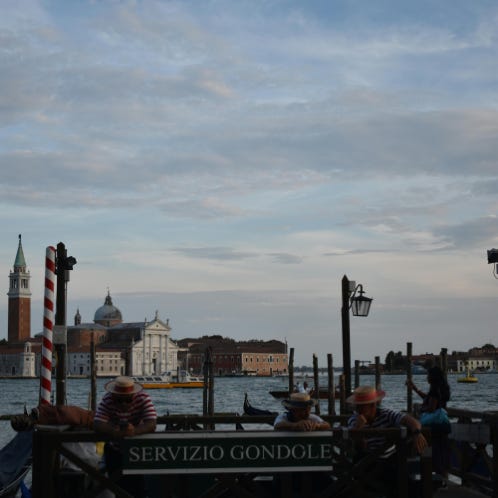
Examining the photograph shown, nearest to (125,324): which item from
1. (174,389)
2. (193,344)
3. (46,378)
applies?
(193,344)

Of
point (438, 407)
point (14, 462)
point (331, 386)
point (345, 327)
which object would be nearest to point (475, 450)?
point (438, 407)

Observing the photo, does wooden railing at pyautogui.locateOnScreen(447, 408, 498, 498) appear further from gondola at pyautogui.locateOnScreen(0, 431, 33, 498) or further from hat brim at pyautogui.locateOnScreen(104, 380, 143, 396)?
gondola at pyautogui.locateOnScreen(0, 431, 33, 498)

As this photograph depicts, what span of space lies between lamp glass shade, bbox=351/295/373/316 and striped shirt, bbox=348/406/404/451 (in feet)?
23.1

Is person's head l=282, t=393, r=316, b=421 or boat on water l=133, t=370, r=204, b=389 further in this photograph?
boat on water l=133, t=370, r=204, b=389

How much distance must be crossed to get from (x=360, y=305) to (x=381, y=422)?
715 cm

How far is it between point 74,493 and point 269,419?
182cm

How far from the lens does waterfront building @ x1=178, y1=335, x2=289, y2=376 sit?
133875 mm

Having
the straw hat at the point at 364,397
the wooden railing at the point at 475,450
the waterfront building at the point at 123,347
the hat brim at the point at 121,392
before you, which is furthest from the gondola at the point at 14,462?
the waterfront building at the point at 123,347

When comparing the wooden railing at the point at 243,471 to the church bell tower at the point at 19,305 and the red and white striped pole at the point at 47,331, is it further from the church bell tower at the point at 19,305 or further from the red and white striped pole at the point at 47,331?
the church bell tower at the point at 19,305

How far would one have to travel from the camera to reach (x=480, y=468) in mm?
7527

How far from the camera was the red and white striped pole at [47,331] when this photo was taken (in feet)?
26.2

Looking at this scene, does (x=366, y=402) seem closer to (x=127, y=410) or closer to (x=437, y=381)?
(x=127, y=410)


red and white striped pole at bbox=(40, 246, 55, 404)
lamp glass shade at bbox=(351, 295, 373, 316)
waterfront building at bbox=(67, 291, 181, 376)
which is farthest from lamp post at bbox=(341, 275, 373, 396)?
waterfront building at bbox=(67, 291, 181, 376)

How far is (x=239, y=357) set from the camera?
134 m
